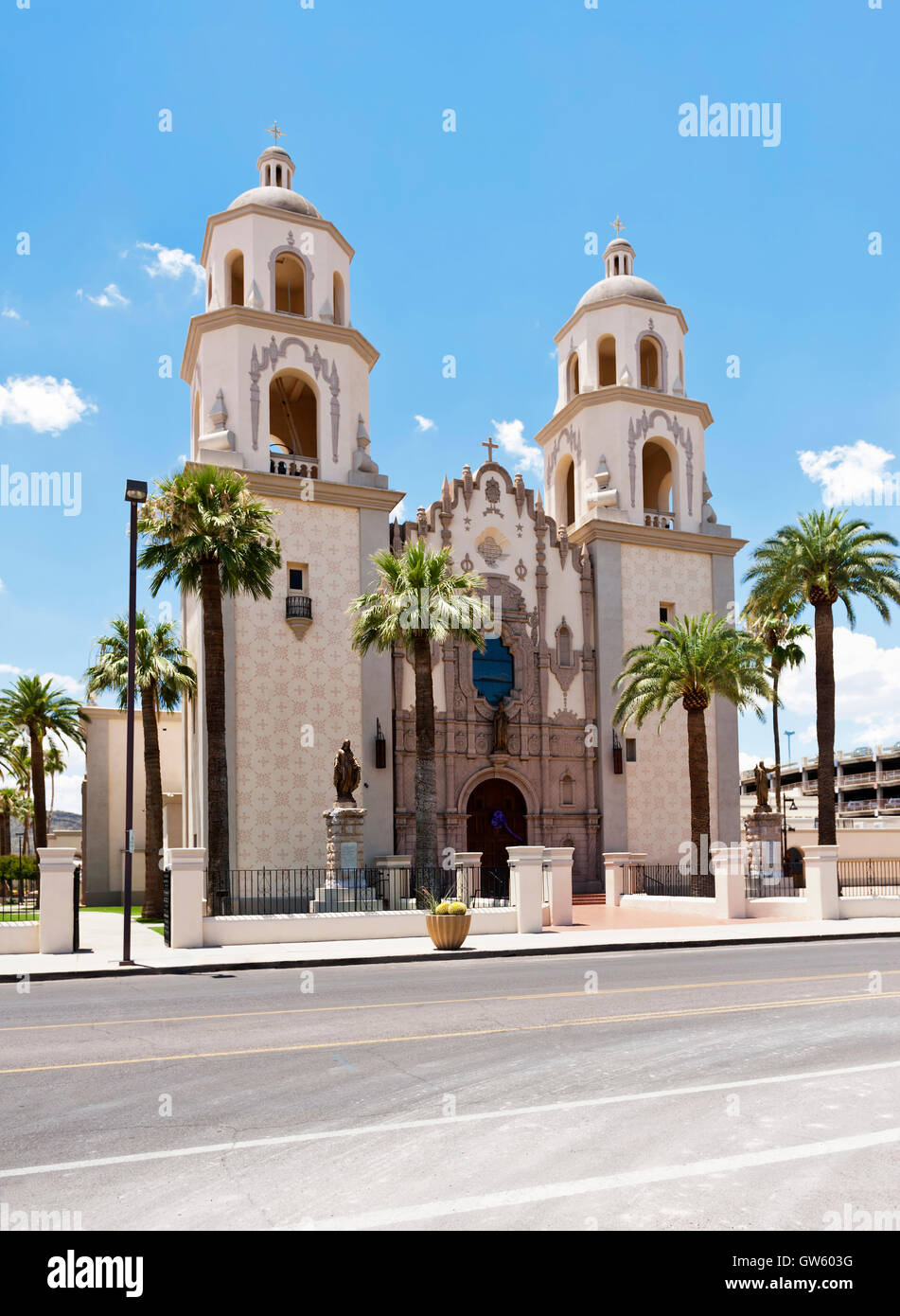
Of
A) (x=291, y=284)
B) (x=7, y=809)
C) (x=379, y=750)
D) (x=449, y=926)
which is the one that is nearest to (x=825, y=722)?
(x=379, y=750)

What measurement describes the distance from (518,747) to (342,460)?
11.4 m

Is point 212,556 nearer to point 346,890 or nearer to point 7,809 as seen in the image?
point 346,890

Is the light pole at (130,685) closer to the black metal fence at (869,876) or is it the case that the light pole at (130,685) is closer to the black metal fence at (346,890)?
the black metal fence at (346,890)

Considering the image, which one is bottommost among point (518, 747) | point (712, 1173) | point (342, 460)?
point (712, 1173)

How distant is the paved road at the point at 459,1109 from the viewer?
5449 millimetres

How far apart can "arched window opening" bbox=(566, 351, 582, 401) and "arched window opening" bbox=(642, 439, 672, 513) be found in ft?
11.9

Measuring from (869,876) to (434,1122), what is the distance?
34.5 metres

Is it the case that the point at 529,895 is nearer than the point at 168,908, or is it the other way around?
the point at 168,908

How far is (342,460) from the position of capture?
114 feet

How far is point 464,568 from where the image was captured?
36750 mm

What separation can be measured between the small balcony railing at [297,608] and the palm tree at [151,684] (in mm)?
3941

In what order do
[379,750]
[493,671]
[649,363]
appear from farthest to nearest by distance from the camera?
[649,363]
[493,671]
[379,750]
